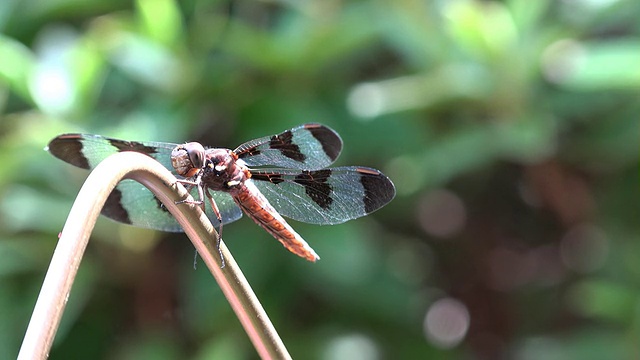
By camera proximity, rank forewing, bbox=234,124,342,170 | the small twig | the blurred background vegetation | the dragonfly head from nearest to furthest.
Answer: the small twig
the dragonfly head
forewing, bbox=234,124,342,170
the blurred background vegetation

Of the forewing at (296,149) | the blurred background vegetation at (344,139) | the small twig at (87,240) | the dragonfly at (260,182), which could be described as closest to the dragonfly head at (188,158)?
the dragonfly at (260,182)

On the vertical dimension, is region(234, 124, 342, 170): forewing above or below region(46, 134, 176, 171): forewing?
below

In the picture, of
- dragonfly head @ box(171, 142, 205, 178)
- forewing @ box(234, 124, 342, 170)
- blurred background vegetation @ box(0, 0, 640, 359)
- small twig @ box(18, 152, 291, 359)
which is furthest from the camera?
blurred background vegetation @ box(0, 0, 640, 359)

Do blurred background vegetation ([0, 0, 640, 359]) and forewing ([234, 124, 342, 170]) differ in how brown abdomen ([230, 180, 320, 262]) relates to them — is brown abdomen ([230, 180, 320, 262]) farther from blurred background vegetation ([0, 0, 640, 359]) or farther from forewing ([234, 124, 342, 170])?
blurred background vegetation ([0, 0, 640, 359])

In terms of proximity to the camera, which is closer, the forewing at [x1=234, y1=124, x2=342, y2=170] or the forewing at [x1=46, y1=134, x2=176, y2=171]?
the forewing at [x1=46, y1=134, x2=176, y2=171]

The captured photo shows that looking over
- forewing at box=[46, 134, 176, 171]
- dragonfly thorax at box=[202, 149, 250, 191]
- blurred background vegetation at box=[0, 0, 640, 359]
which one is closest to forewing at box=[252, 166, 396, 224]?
dragonfly thorax at box=[202, 149, 250, 191]

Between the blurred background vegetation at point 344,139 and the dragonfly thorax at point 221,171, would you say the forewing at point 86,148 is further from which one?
the blurred background vegetation at point 344,139

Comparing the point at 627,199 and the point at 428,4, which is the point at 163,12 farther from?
the point at 627,199

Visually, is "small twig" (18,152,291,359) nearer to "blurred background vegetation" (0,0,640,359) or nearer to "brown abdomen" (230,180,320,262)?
"brown abdomen" (230,180,320,262)
